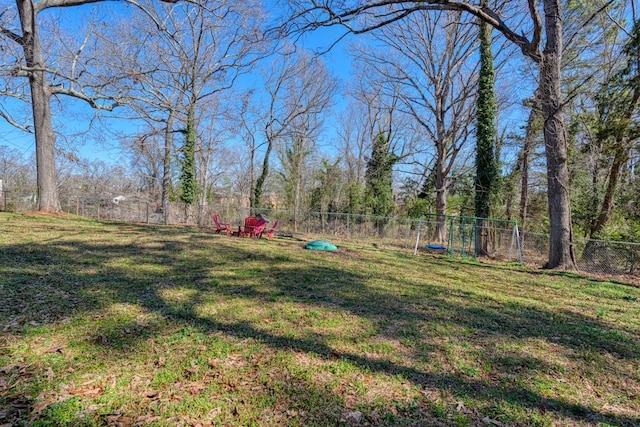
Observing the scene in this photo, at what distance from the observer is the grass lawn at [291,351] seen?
2.27 meters

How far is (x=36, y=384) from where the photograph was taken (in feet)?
7.60

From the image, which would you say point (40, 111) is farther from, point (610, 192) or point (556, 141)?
point (610, 192)

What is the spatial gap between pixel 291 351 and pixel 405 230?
13679mm

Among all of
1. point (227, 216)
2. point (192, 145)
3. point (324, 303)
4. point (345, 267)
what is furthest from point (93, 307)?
point (192, 145)

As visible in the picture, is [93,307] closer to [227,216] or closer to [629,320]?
[629,320]

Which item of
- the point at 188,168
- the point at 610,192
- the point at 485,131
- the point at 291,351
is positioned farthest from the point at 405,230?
the point at 188,168

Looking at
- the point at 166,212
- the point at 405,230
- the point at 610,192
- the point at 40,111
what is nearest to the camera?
the point at 40,111

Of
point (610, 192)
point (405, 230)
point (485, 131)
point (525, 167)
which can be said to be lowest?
point (405, 230)

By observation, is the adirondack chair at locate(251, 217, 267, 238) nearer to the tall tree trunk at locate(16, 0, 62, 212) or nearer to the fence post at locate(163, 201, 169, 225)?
the tall tree trunk at locate(16, 0, 62, 212)

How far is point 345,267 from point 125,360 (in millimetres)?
5470

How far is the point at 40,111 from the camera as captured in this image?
11.8 metres

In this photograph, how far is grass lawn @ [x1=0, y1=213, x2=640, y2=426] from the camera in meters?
2.27

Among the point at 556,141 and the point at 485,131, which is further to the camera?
the point at 485,131

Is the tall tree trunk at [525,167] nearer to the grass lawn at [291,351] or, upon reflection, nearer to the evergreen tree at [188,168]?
the grass lawn at [291,351]
